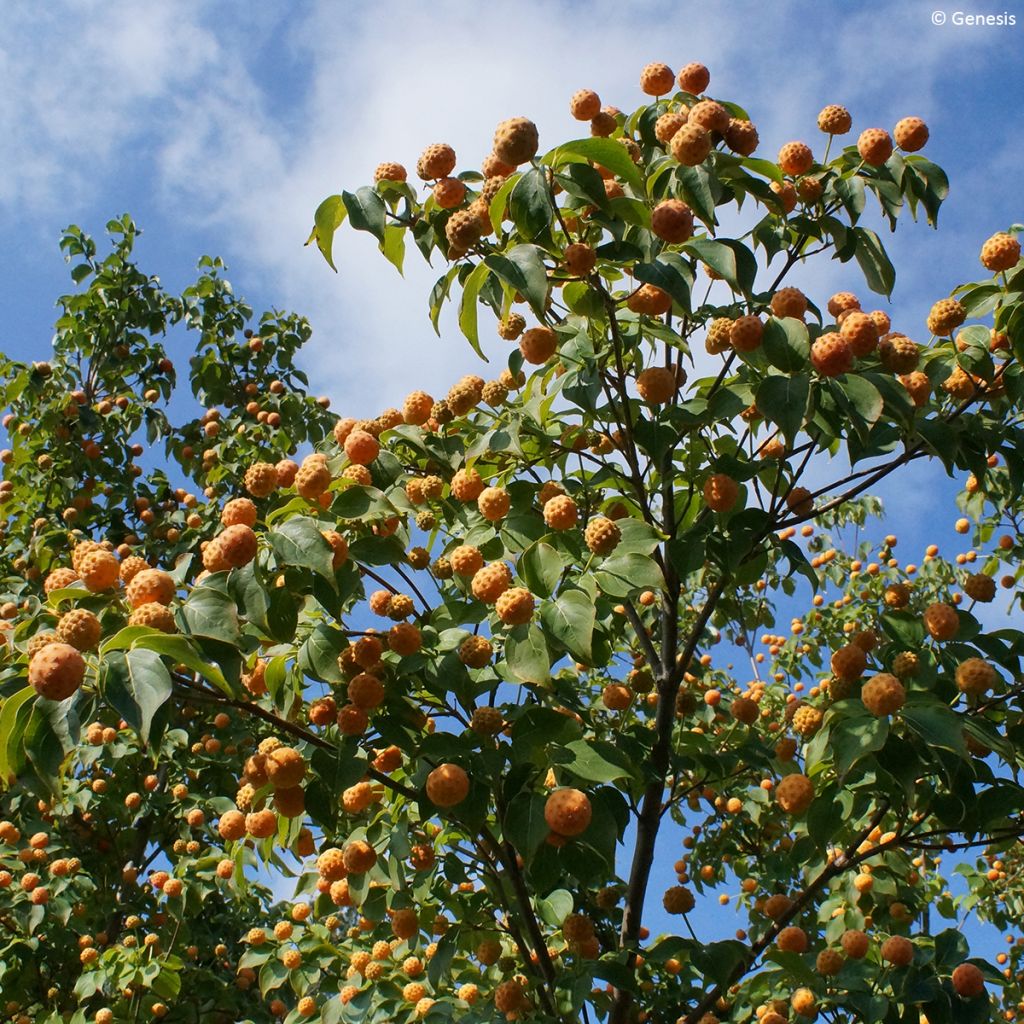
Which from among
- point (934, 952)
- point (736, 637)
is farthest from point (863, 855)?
point (736, 637)

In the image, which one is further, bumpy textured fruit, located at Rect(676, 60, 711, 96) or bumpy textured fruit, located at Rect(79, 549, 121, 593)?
bumpy textured fruit, located at Rect(676, 60, 711, 96)

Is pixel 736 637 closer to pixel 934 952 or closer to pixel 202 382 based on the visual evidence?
pixel 934 952

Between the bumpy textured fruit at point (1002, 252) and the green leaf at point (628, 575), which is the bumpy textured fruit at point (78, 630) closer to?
the green leaf at point (628, 575)

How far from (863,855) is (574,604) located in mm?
1087

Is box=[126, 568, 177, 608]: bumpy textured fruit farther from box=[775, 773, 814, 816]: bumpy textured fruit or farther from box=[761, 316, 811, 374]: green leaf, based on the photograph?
box=[775, 773, 814, 816]: bumpy textured fruit

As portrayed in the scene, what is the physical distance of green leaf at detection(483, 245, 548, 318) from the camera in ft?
6.78

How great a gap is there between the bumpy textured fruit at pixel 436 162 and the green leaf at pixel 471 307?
30cm

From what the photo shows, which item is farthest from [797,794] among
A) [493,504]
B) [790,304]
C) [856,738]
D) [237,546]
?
[237,546]

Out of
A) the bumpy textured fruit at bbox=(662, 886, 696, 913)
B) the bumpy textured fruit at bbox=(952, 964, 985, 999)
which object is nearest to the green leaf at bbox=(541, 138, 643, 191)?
the bumpy textured fruit at bbox=(952, 964, 985, 999)

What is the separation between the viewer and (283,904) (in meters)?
6.63

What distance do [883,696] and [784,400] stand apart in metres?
0.64

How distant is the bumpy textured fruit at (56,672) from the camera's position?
5.62 feet

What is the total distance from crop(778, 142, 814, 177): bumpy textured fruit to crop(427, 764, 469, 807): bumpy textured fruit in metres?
1.69

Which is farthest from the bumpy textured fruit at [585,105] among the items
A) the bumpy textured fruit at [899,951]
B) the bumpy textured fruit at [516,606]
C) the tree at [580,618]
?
the bumpy textured fruit at [899,951]
